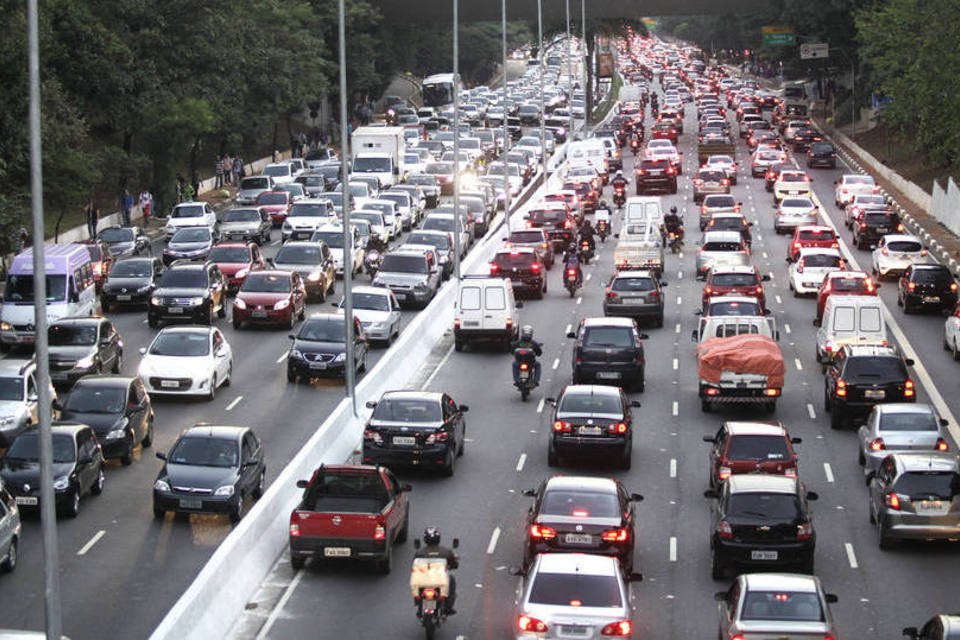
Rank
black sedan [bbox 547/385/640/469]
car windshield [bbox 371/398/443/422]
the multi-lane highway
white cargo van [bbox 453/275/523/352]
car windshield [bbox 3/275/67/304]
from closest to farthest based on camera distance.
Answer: the multi-lane highway
car windshield [bbox 371/398/443/422]
black sedan [bbox 547/385/640/469]
car windshield [bbox 3/275/67/304]
white cargo van [bbox 453/275/523/352]

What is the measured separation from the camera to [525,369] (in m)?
38.4

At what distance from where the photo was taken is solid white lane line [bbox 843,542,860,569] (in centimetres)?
2689

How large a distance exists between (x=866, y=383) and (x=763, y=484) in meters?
10.3

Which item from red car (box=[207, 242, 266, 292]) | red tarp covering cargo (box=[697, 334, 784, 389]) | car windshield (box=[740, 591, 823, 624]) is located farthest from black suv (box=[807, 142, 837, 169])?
car windshield (box=[740, 591, 823, 624])

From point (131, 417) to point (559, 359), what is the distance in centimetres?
1308

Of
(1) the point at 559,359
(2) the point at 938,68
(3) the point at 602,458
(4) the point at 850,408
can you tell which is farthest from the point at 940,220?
(3) the point at 602,458

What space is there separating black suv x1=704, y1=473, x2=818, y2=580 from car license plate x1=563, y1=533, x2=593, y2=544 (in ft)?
5.89

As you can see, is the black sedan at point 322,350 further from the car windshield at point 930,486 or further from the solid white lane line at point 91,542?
the car windshield at point 930,486

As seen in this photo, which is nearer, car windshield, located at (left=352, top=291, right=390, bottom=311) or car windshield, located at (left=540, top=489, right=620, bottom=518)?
car windshield, located at (left=540, top=489, right=620, bottom=518)

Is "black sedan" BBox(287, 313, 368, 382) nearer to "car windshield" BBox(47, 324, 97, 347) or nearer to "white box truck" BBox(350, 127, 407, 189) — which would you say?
"car windshield" BBox(47, 324, 97, 347)

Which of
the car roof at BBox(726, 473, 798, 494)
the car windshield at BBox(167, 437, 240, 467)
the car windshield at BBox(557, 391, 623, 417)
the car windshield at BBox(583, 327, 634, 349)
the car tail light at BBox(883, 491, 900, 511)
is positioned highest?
the car windshield at BBox(583, 327, 634, 349)

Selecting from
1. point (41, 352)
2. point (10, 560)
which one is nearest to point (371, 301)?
point (10, 560)

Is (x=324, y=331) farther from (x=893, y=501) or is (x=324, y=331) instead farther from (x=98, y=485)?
(x=893, y=501)

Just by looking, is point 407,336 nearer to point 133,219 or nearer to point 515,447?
point 515,447
